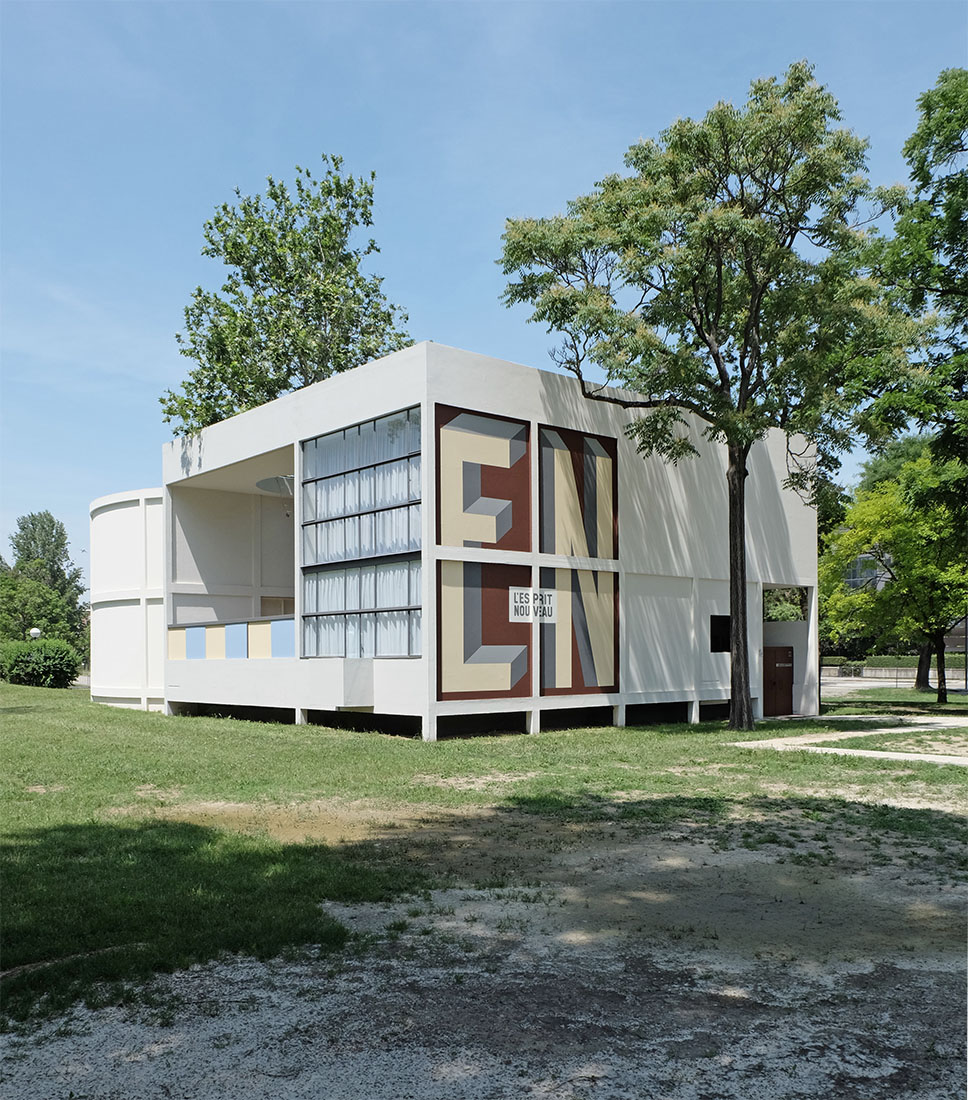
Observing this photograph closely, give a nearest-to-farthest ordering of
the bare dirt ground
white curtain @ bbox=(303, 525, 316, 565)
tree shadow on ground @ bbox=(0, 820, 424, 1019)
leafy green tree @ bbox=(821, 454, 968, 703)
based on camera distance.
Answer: the bare dirt ground → tree shadow on ground @ bbox=(0, 820, 424, 1019) → white curtain @ bbox=(303, 525, 316, 565) → leafy green tree @ bbox=(821, 454, 968, 703)

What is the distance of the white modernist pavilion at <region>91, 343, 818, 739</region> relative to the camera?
19.6 metres

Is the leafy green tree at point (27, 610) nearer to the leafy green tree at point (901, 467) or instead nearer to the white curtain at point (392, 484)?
the leafy green tree at point (901, 467)

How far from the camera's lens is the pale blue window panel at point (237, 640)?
24.1 metres

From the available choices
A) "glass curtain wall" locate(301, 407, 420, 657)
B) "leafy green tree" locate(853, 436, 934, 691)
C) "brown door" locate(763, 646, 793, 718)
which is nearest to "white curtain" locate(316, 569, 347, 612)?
"glass curtain wall" locate(301, 407, 420, 657)

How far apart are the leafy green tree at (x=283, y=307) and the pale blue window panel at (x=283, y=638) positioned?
17.6 m

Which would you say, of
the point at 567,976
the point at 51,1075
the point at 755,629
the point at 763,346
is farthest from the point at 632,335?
the point at 51,1075

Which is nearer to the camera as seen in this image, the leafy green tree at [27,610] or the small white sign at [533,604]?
the small white sign at [533,604]

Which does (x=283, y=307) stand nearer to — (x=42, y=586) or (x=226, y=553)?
(x=226, y=553)

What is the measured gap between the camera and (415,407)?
1955 cm

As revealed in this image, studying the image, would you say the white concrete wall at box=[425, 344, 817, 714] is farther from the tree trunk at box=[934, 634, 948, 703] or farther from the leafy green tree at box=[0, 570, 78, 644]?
the leafy green tree at box=[0, 570, 78, 644]

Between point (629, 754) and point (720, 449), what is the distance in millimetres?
11982

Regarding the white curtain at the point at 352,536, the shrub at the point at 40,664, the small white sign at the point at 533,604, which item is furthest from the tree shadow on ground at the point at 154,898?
the shrub at the point at 40,664

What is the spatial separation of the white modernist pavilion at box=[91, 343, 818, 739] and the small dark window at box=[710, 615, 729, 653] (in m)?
0.05

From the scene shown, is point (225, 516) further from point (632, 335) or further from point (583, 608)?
point (632, 335)
